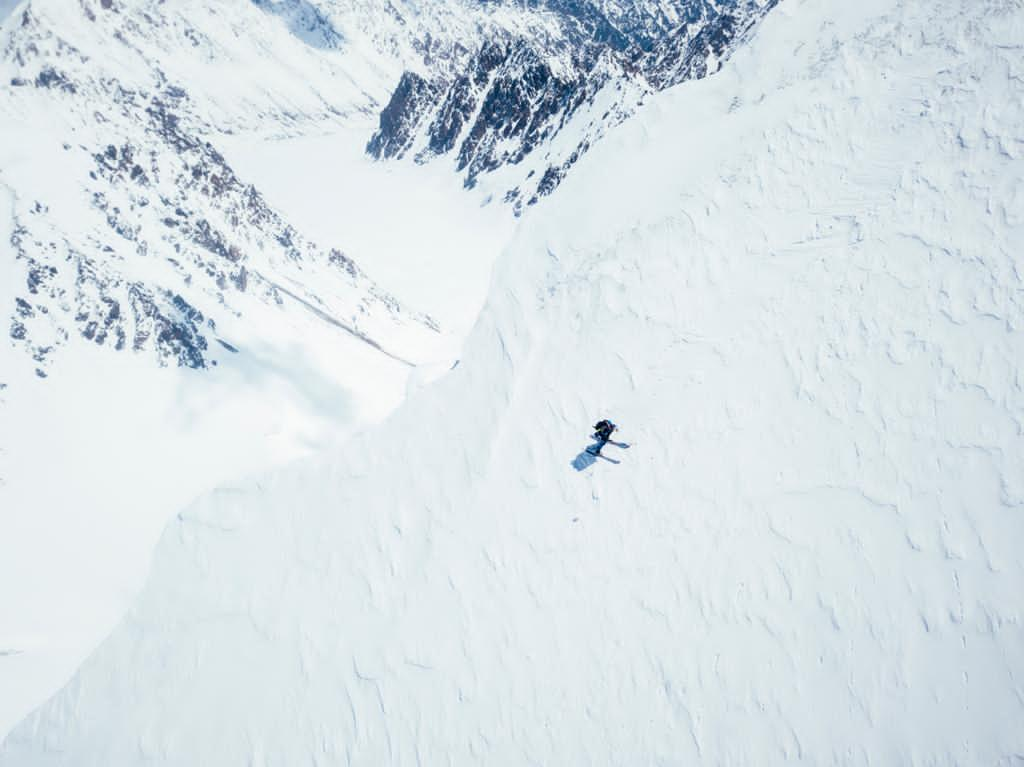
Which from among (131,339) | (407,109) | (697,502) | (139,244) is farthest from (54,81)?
(407,109)

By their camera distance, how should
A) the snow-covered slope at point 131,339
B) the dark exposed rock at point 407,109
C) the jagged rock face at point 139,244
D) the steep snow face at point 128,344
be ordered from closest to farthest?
the steep snow face at point 128,344
the snow-covered slope at point 131,339
the jagged rock face at point 139,244
the dark exposed rock at point 407,109

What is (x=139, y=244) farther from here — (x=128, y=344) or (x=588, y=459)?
(x=588, y=459)

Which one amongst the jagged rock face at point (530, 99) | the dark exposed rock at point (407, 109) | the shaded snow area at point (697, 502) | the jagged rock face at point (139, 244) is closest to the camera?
the shaded snow area at point (697, 502)

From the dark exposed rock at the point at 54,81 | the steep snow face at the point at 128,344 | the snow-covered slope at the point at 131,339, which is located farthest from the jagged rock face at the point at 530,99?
the dark exposed rock at the point at 54,81

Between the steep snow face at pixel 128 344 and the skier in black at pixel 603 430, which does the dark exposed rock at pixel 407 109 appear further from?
the skier in black at pixel 603 430

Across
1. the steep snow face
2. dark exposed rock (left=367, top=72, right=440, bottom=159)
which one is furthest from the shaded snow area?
dark exposed rock (left=367, top=72, right=440, bottom=159)

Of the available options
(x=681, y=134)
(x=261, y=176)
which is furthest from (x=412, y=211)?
(x=681, y=134)
